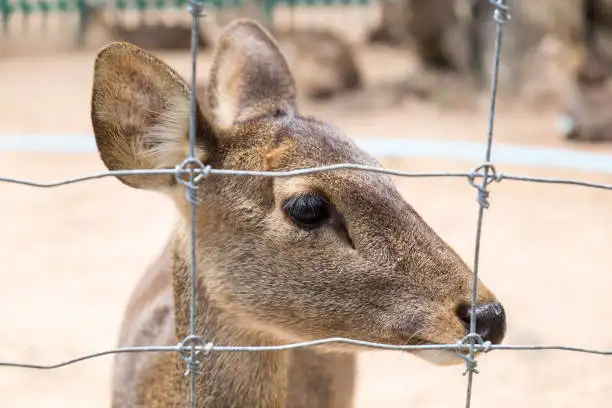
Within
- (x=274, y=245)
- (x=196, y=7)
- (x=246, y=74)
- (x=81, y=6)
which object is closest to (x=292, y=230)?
(x=274, y=245)

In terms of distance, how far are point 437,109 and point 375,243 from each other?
8.21 meters

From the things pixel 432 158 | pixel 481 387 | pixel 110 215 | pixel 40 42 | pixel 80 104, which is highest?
pixel 40 42

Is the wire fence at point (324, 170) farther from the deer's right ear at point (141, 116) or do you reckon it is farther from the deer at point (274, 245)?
the deer's right ear at point (141, 116)

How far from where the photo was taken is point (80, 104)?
985cm

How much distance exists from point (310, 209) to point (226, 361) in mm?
484

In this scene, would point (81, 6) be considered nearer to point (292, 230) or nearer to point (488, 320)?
point (292, 230)

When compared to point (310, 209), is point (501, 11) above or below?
above

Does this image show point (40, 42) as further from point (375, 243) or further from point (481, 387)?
point (375, 243)

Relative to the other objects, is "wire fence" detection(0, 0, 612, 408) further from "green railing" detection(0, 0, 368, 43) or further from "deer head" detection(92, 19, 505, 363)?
"green railing" detection(0, 0, 368, 43)

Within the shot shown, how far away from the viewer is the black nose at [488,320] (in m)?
1.92

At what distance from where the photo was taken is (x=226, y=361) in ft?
7.48

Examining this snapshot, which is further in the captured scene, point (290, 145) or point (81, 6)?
point (81, 6)

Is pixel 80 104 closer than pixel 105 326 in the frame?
No

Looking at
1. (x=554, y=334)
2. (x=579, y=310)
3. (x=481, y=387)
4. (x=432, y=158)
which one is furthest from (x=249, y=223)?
(x=432, y=158)
